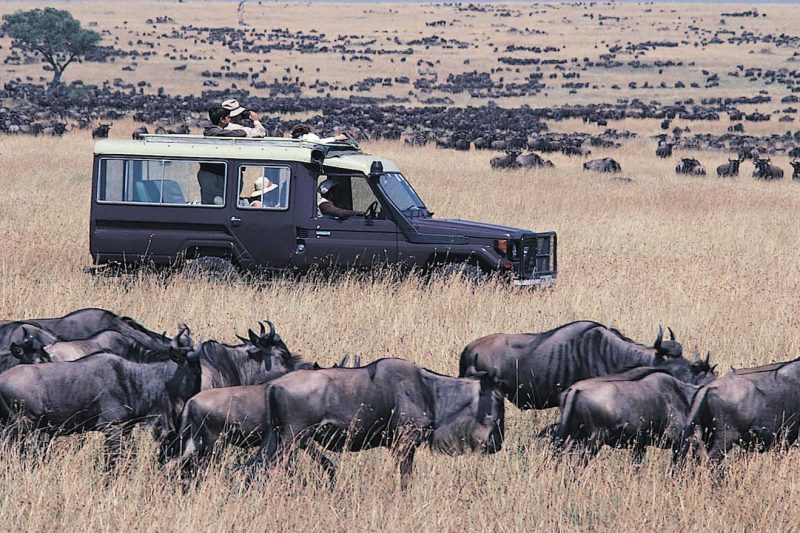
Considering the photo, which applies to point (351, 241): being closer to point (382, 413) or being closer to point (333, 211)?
point (333, 211)

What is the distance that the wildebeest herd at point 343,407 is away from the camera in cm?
626

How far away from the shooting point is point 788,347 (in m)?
10.1

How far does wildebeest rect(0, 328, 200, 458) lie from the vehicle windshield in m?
5.58

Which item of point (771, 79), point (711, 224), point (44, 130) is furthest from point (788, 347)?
point (771, 79)

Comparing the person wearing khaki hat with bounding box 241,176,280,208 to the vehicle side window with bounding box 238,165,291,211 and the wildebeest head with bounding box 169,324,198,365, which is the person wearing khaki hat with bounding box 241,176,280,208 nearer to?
the vehicle side window with bounding box 238,165,291,211

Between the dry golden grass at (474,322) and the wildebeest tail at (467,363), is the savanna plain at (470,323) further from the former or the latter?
the wildebeest tail at (467,363)

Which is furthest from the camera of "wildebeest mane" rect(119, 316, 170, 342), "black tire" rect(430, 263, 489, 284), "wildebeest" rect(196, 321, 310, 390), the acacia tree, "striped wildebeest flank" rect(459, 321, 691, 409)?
the acacia tree

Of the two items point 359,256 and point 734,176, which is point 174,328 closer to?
A: point 359,256

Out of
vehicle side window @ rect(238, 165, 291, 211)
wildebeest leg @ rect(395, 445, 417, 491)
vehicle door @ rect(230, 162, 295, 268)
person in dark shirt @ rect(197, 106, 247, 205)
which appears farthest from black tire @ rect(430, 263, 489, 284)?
wildebeest leg @ rect(395, 445, 417, 491)

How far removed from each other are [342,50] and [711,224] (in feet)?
331

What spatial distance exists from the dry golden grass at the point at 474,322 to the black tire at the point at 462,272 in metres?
0.16

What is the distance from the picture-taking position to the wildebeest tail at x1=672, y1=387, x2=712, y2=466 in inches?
258

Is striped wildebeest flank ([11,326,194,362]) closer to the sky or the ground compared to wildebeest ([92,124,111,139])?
closer to the sky

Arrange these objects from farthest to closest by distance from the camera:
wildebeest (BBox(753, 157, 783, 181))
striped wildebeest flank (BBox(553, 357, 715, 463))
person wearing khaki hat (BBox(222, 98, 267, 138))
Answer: wildebeest (BBox(753, 157, 783, 181)) < person wearing khaki hat (BBox(222, 98, 267, 138)) < striped wildebeest flank (BBox(553, 357, 715, 463))
